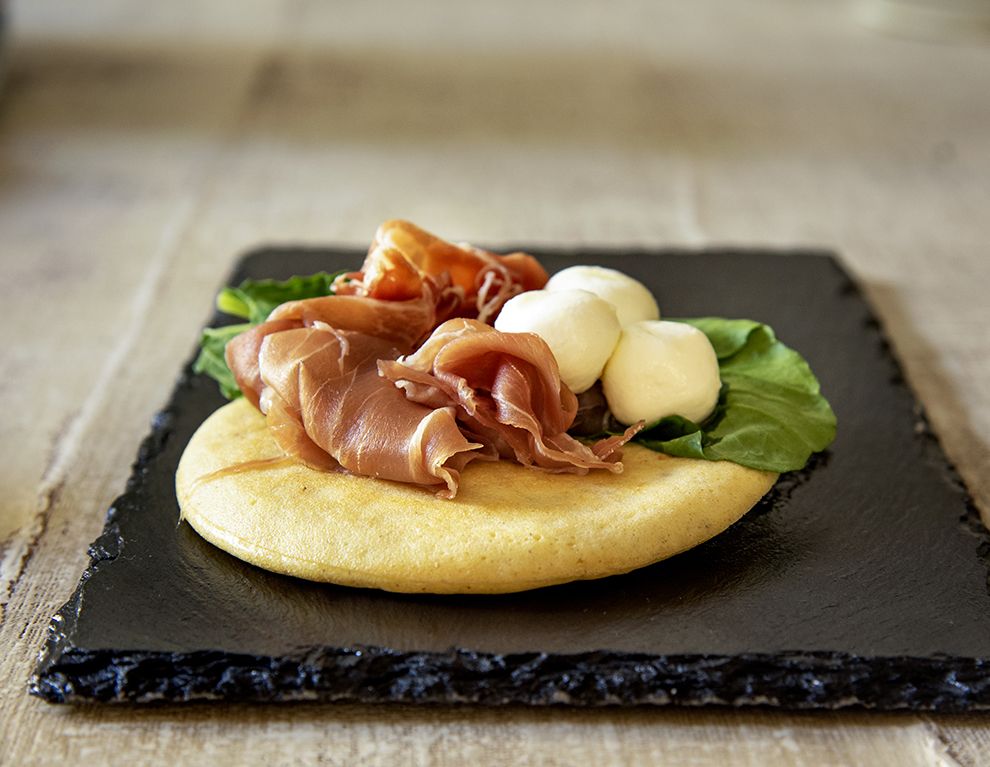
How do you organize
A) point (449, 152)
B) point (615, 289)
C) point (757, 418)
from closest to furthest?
point (757, 418) < point (615, 289) < point (449, 152)

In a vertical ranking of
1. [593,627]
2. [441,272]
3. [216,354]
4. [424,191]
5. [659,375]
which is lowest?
[424,191]

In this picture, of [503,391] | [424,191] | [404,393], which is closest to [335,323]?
[404,393]

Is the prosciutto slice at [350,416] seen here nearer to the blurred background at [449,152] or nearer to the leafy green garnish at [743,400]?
the leafy green garnish at [743,400]

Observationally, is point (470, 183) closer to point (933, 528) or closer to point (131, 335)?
point (131, 335)

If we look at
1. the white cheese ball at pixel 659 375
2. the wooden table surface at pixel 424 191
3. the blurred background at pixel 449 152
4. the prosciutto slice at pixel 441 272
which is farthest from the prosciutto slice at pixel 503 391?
the blurred background at pixel 449 152

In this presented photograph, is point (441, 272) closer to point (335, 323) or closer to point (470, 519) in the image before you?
point (335, 323)
